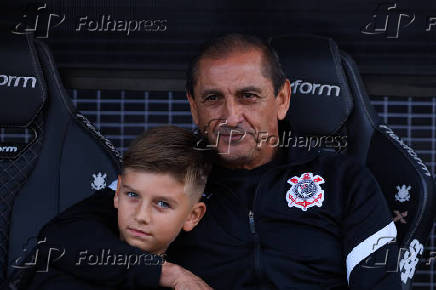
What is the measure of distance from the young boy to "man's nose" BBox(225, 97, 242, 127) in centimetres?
15

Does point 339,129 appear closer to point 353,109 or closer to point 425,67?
point 353,109

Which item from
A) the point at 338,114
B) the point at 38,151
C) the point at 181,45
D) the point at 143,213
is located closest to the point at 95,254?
the point at 143,213

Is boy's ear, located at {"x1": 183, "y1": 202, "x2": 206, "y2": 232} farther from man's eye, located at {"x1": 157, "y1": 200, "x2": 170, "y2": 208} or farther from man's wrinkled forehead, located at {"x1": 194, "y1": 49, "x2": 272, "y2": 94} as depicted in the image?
man's wrinkled forehead, located at {"x1": 194, "y1": 49, "x2": 272, "y2": 94}

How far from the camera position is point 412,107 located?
7.98ft

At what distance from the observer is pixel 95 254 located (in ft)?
5.34

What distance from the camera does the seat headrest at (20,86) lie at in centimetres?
212

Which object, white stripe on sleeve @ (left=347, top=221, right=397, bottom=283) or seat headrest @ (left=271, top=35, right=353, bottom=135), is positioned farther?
seat headrest @ (left=271, top=35, right=353, bottom=135)

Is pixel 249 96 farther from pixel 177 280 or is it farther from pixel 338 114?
pixel 177 280

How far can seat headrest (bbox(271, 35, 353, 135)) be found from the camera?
82.3 inches

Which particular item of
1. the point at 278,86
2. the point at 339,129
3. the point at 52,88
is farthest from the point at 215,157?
the point at 52,88

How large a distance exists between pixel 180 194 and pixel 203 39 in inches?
33.7

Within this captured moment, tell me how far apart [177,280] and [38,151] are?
746mm

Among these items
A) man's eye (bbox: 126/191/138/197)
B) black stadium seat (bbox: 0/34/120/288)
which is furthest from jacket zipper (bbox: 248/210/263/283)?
black stadium seat (bbox: 0/34/120/288)

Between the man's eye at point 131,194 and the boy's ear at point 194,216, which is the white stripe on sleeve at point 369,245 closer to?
the boy's ear at point 194,216
